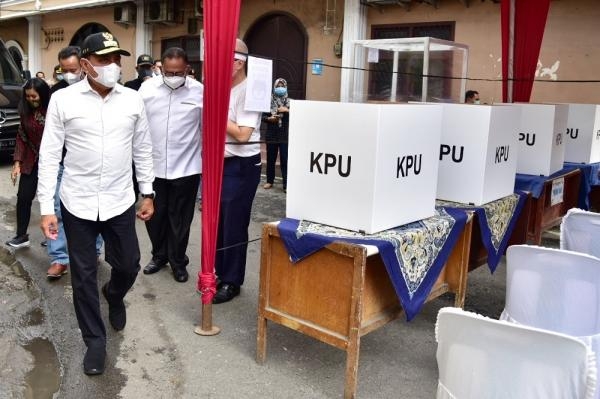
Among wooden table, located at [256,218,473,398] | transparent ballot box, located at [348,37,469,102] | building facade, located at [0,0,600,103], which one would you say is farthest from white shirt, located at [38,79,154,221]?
transparent ballot box, located at [348,37,469,102]

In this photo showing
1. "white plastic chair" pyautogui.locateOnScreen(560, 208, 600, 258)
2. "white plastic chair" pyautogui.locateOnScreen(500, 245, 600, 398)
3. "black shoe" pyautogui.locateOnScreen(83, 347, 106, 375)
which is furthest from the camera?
"white plastic chair" pyautogui.locateOnScreen(560, 208, 600, 258)

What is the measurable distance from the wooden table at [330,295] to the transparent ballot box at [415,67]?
467cm

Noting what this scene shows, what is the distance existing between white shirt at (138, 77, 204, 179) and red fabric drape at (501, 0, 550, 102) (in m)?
3.23

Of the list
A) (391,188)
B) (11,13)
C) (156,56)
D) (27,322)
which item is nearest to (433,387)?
(391,188)

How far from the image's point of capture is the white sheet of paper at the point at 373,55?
8634mm

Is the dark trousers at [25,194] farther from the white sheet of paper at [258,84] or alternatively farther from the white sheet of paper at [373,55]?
the white sheet of paper at [373,55]

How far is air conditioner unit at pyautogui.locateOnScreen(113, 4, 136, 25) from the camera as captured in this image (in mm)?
14297

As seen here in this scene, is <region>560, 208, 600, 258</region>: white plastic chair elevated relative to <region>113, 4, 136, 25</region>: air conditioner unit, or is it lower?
lower

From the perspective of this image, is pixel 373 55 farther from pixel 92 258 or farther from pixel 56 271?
pixel 92 258

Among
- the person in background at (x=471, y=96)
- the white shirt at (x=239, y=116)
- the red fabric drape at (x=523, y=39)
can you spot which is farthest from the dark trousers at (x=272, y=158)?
the white shirt at (x=239, y=116)

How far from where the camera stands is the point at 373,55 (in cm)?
869

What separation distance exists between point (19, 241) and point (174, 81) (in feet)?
8.10

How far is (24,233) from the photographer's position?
546cm

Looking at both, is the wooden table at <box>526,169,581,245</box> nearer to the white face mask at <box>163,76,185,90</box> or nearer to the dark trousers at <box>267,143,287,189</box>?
the white face mask at <box>163,76,185,90</box>
